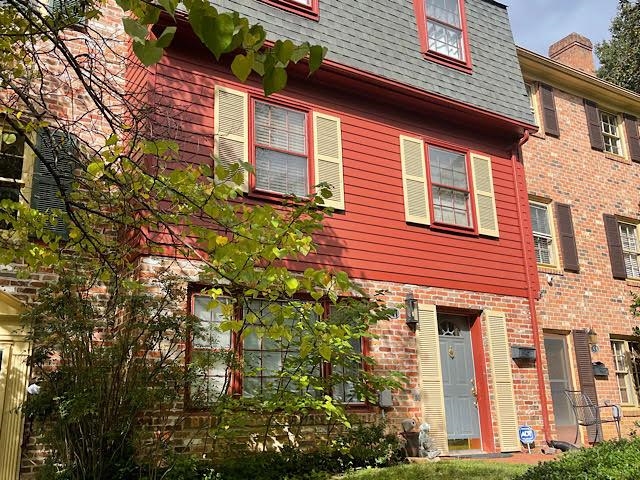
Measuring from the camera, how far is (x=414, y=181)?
10.1m

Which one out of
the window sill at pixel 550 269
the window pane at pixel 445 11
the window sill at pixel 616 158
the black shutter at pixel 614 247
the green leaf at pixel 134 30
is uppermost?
the window pane at pixel 445 11

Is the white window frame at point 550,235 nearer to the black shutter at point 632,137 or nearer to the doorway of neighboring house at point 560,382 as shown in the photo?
the doorway of neighboring house at point 560,382

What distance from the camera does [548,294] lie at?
12.1m

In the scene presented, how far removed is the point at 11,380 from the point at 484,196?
7.74 meters

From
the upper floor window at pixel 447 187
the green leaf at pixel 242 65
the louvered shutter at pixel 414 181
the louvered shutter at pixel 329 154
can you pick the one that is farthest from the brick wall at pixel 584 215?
the green leaf at pixel 242 65

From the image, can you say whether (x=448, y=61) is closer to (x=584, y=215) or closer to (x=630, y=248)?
(x=584, y=215)

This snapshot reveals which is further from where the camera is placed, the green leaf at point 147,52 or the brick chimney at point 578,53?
the brick chimney at point 578,53

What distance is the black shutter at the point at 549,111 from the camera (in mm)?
13484

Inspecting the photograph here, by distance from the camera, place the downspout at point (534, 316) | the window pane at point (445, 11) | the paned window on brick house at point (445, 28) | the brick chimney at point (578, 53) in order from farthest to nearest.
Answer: the brick chimney at point (578, 53)
the window pane at point (445, 11)
the paned window on brick house at point (445, 28)
the downspout at point (534, 316)

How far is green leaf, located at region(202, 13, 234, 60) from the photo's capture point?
2.07 meters

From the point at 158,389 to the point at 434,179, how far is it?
589 centimetres

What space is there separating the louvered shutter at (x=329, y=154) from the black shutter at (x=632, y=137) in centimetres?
910

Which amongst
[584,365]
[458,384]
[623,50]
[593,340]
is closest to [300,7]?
[458,384]

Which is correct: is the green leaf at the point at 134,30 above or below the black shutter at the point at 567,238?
below
